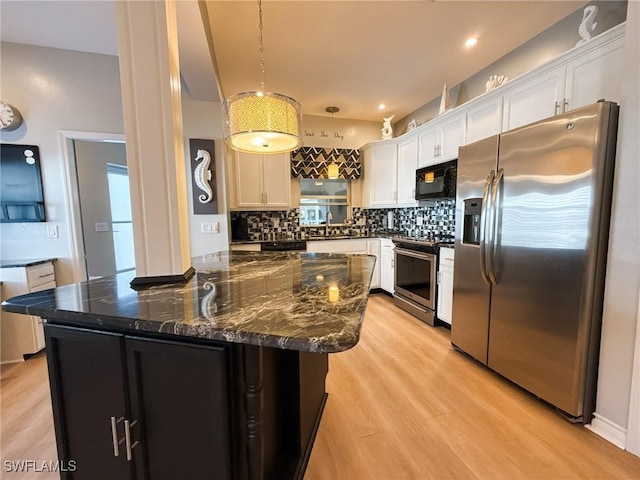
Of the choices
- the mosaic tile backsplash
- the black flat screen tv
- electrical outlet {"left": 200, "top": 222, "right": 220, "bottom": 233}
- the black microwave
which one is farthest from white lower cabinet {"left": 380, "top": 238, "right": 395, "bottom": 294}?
the black flat screen tv

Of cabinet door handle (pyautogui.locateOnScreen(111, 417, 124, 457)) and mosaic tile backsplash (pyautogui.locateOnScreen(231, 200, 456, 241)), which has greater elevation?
mosaic tile backsplash (pyautogui.locateOnScreen(231, 200, 456, 241))

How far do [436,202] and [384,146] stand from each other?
1.13 meters

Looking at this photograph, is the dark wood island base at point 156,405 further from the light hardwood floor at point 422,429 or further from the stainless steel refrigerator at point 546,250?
the stainless steel refrigerator at point 546,250

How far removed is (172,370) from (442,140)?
10.8 ft

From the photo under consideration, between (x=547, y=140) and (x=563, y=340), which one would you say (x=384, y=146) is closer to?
(x=547, y=140)

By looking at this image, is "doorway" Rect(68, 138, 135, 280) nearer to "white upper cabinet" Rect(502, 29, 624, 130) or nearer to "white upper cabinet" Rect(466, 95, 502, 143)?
"white upper cabinet" Rect(466, 95, 502, 143)

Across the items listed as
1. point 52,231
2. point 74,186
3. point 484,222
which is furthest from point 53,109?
point 484,222

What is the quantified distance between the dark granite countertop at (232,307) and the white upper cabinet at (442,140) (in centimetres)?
224

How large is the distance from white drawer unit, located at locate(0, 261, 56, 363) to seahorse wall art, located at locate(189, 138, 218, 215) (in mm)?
1393

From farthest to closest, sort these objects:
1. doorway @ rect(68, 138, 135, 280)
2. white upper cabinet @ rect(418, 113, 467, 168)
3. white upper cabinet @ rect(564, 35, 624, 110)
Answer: doorway @ rect(68, 138, 135, 280), white upper cabinet @ rect(418, 113, 467, 168), white upper cabinet @ rect(564, 35, 624, 110)

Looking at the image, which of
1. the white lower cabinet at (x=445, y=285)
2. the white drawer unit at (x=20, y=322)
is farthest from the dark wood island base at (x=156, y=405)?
the white lower cabinet at (x=445, y=285)

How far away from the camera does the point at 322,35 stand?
92.4 inches

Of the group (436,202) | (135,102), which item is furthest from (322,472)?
(436,202)

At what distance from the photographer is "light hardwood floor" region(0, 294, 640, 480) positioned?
4.47ft
